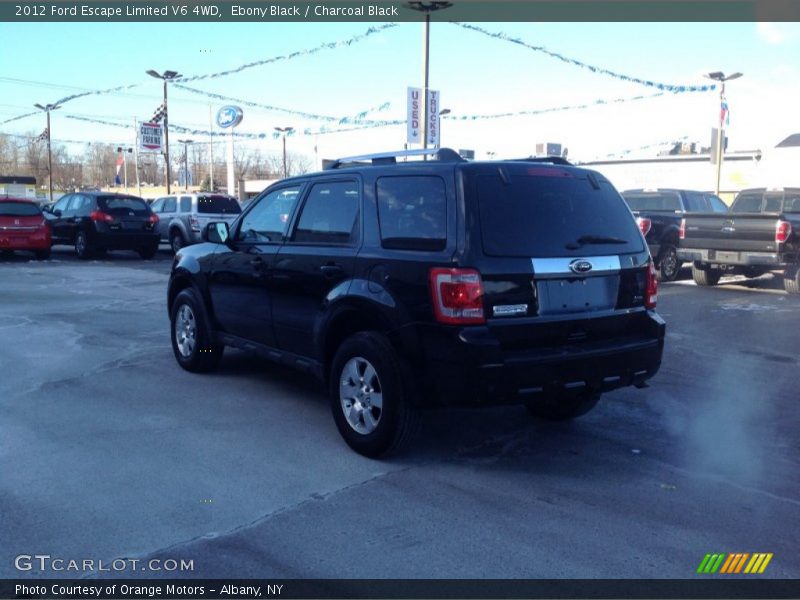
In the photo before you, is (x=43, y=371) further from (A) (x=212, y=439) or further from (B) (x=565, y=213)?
(B) (x=565, y=213)

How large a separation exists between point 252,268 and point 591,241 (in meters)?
2.84

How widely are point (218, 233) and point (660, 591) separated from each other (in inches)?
192

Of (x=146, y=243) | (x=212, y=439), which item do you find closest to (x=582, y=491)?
(x=212, y=439)

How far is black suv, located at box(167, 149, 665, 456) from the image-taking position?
4473 millimetres

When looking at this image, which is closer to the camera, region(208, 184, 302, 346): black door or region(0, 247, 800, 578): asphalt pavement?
region(0, 247, 800, 578): asphalt pavement

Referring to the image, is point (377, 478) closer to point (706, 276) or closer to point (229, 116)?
point (706, 276)

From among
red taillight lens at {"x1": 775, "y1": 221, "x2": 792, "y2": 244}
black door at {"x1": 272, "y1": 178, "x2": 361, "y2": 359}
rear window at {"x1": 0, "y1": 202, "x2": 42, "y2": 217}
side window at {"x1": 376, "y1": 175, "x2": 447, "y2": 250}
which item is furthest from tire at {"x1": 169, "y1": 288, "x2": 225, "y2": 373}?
rear window at {"x1": 0, "y1": 202, "x2": 42, "y2": 217}

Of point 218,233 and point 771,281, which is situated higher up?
point 218,233

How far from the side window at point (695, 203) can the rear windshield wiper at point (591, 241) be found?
13312mm

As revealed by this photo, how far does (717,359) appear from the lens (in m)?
8.16

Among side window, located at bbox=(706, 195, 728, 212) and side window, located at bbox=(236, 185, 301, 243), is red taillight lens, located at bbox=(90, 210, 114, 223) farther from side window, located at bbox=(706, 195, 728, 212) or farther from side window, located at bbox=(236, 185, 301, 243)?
side window, located at bbox=(706, 195, 728, 212)

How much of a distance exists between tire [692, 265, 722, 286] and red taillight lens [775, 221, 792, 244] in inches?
68.9

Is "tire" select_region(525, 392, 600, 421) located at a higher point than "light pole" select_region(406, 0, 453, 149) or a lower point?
lower

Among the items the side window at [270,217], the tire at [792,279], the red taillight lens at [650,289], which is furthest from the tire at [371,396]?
the tire at [792,279]
